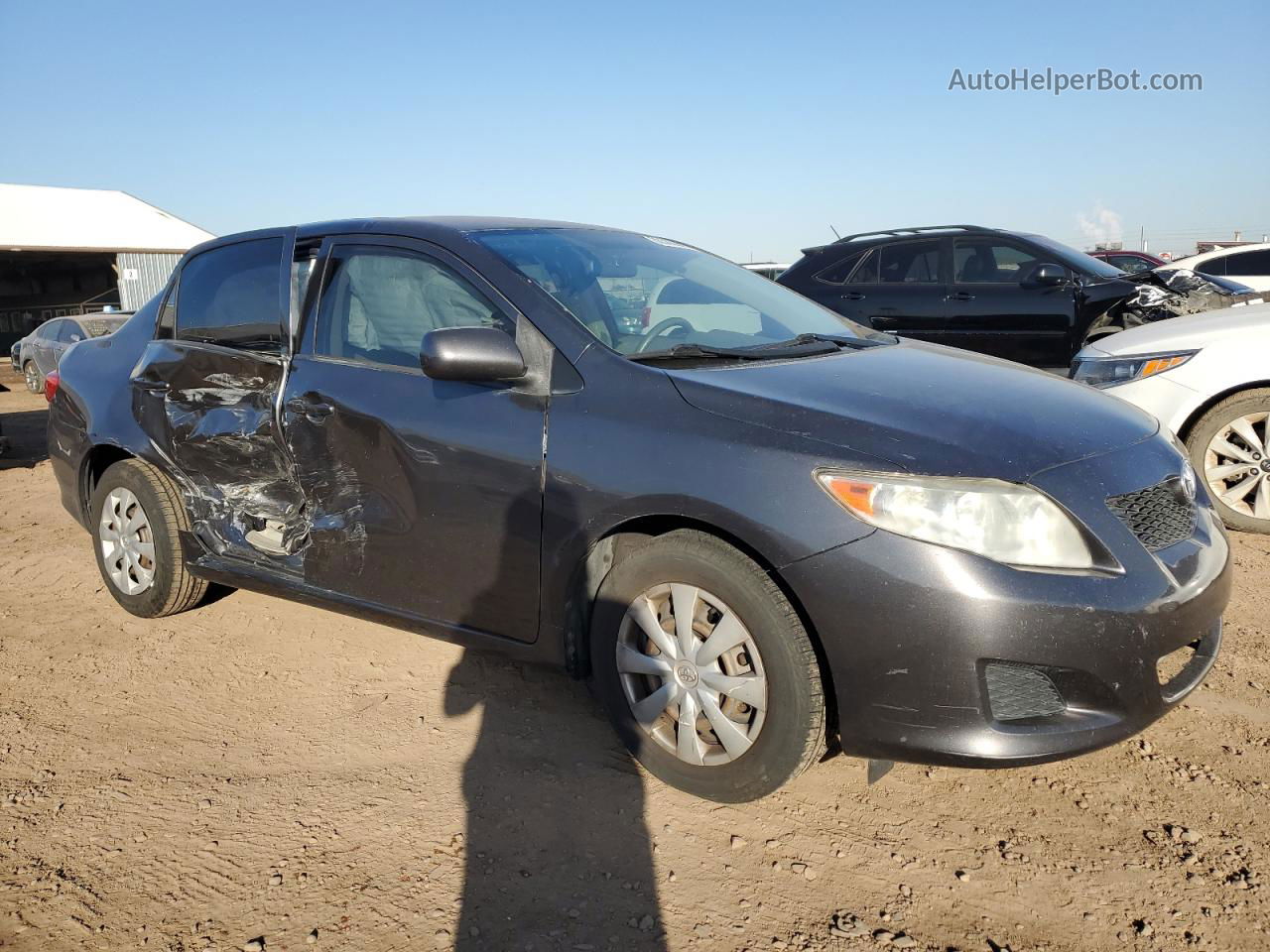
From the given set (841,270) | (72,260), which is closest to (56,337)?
(841,270)

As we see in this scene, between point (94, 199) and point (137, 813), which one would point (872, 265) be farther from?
point (94, 199)

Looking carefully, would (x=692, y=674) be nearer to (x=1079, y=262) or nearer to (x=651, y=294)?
(x=651, y=294)

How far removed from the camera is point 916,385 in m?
2.74

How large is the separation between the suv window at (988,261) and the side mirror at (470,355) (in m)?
5.95

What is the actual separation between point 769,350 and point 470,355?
3.29 feet

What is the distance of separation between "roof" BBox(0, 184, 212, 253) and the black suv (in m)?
25.4

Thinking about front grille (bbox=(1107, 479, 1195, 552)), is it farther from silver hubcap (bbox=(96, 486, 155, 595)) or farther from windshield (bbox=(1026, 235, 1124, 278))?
windshield (bbox=(1026, 235, 1124, 278))

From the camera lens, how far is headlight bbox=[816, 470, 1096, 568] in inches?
87.0

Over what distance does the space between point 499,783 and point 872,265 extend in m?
6.46

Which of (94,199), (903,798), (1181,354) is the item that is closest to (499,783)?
(903,798)

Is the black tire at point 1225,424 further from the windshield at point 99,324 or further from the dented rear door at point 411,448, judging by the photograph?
the windshield at point 99,324

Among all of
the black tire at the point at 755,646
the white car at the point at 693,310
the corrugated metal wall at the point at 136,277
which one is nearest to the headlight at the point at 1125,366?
the white car at the point at 693,310

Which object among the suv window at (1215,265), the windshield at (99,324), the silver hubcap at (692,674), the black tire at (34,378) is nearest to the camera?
the silver hubcap at (692,674)

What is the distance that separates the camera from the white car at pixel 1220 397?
4.73 meters
